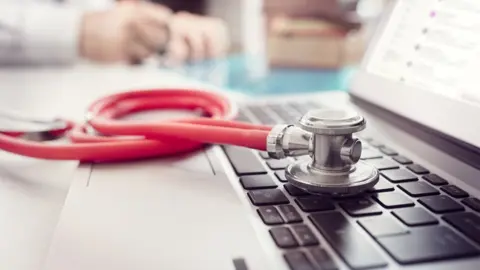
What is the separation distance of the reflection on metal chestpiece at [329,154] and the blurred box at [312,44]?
1354mm

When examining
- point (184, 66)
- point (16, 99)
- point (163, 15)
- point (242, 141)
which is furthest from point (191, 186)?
point (184, 66)

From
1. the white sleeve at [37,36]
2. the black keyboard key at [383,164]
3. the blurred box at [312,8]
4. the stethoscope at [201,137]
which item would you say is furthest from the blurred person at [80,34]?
the blurred box at [312,8]

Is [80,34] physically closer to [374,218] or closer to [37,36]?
[37,36]

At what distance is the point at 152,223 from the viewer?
0.85ft

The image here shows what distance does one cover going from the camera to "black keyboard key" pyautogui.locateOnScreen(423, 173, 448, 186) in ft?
0.98

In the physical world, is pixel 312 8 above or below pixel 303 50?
above

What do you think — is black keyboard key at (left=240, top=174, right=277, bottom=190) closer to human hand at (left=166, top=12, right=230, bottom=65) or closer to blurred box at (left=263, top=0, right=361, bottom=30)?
human hand at (left=166, top=12, right=230, bottom=65)

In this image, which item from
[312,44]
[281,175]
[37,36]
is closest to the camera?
[281,175]

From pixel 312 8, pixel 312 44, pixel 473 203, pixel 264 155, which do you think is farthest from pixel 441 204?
pixel 312 8

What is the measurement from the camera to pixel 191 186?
0.31 meters

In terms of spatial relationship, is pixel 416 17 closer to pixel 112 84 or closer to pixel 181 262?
pixel 181 262

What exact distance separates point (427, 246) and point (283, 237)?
0.18 feet

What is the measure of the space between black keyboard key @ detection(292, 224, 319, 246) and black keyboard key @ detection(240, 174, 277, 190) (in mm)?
58

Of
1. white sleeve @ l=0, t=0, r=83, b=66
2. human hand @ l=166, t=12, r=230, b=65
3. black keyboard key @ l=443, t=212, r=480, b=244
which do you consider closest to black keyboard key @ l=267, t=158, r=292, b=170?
black keyboard key @ l=443, t=212, r=480, b=244
